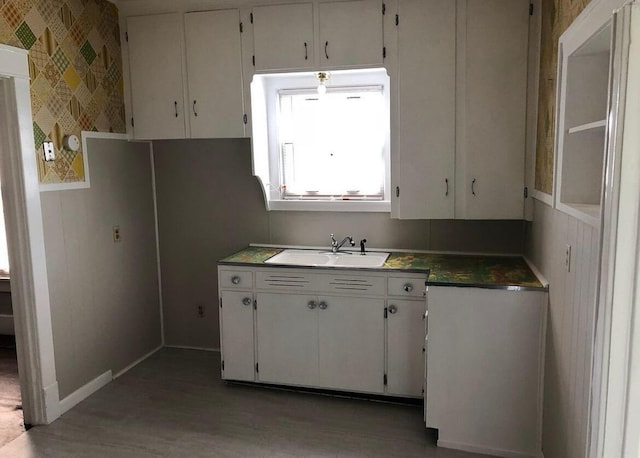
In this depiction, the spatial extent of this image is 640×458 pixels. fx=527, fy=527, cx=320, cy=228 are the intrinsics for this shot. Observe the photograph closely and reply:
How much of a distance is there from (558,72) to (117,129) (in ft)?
8.81

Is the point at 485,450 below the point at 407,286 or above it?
below

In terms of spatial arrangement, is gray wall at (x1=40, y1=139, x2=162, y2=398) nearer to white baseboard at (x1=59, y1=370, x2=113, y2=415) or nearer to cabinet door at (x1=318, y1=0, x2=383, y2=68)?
white baseboard at (x1=59, y1=370, x2=113, y2=415)

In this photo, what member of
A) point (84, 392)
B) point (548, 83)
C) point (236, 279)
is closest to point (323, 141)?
point (236, 279)

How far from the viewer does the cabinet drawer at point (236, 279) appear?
10.7ft

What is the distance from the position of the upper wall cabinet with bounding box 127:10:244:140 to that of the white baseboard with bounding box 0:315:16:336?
86.9 inches

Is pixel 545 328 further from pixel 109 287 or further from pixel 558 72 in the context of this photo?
pixel 109 287

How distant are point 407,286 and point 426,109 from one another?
3.34 feet

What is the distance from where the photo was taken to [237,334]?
131 inches

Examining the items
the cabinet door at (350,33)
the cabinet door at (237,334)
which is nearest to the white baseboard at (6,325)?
the cabinet door at (237,334)

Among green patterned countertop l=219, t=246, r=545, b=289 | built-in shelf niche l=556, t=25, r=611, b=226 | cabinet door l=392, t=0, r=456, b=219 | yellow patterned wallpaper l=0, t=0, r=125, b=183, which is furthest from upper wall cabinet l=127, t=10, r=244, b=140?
built-in shelf niche l=556, t=25, r=611, b=226

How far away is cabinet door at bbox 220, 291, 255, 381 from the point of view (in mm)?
3293

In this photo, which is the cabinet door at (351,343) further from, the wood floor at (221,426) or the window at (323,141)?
the window at (323,141)

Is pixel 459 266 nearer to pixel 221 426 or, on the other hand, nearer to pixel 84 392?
pixel 221 426

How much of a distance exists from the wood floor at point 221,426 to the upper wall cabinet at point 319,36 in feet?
6.67
